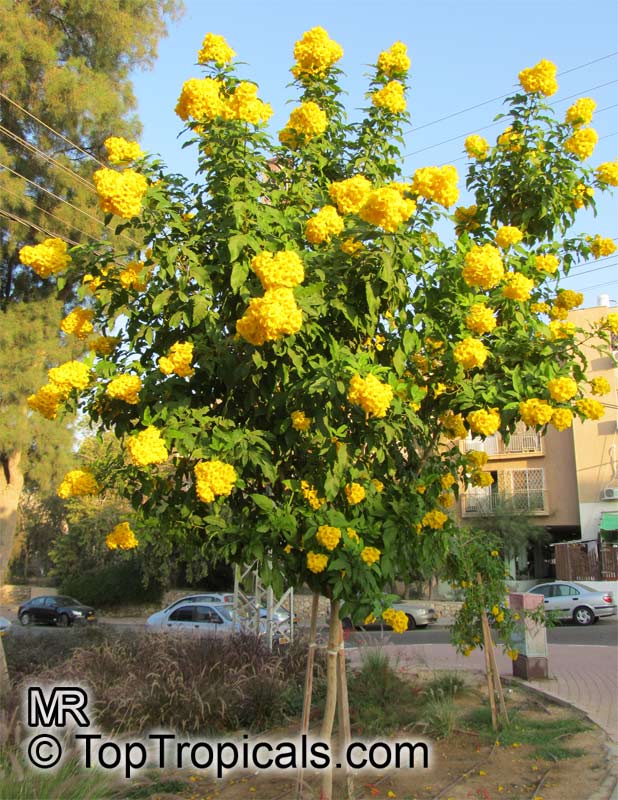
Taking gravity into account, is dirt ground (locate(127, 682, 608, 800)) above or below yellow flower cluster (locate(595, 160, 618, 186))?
below

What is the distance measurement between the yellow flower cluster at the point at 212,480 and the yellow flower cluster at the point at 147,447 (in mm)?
206

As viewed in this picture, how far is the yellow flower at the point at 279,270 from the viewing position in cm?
377

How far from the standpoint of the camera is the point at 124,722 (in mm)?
7109

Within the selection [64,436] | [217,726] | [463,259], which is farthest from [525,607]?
[64,436]

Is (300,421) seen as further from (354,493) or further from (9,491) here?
(9,491)

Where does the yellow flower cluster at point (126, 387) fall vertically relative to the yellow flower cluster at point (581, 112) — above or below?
below

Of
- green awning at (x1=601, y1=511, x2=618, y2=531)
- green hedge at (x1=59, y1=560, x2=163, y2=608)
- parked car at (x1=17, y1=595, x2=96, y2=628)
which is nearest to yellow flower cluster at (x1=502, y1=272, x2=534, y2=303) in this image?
parked car at (x1=17, y1=595, x2=96, y2=628)

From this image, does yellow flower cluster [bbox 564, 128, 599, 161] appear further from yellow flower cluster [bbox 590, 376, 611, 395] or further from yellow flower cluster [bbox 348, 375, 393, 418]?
yellow flower cluster [bbox 348, 375, 393, 418]

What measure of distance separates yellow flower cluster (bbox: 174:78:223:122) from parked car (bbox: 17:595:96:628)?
25429 millimetres

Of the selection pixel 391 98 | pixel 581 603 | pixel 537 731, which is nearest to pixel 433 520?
pixel 391 98

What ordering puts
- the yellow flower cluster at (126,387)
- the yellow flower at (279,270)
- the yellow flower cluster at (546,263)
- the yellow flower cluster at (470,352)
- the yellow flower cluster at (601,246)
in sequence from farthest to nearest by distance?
the yellow flower cluster at (601,246) → the yellow flower cluster at (546,263) → the yellow flower cluster at (470,352) → the yellow flower cluster at (126,387) → the yellow flower at (279,270)

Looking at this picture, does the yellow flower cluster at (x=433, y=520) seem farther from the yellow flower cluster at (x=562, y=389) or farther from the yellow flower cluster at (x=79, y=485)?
the yellow flower cluster at (x=79, y=485)

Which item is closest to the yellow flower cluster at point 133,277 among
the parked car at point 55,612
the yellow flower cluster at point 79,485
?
the yellow flower cluster at point 79,485

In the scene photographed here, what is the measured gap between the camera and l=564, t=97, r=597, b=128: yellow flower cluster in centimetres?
536
